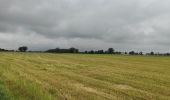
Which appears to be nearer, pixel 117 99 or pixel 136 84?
pixel 117 99

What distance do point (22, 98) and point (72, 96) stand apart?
1.69 metres

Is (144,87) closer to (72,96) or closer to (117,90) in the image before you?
(117,90)

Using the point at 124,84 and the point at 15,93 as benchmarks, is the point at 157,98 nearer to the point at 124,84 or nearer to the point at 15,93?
the point at 124,84

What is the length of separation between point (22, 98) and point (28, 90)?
116 centimetres

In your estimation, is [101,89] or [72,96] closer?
[72,96]

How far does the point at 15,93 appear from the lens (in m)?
10.1

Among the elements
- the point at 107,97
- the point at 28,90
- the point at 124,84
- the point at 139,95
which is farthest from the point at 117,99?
the point at 124,84

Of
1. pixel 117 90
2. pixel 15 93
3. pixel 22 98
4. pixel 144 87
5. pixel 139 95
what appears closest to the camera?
pixel 22 98

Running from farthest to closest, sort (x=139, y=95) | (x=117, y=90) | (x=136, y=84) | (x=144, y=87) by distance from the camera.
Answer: (x=136, y=84)
(x=144, y=87)
(x=117, y=90)
(x=139, y=95)

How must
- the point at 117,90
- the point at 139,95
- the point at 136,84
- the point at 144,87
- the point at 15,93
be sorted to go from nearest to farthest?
1. the point at 15,93
2. the point at 139,95
3. the point at 117,90
4. the point at 144,87
5. the point at 136,84

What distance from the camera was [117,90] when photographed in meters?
12.0

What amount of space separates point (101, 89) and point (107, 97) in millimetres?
1723

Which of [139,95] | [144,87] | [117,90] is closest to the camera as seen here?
[139,95]

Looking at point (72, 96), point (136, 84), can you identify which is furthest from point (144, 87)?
point (72, 96)
